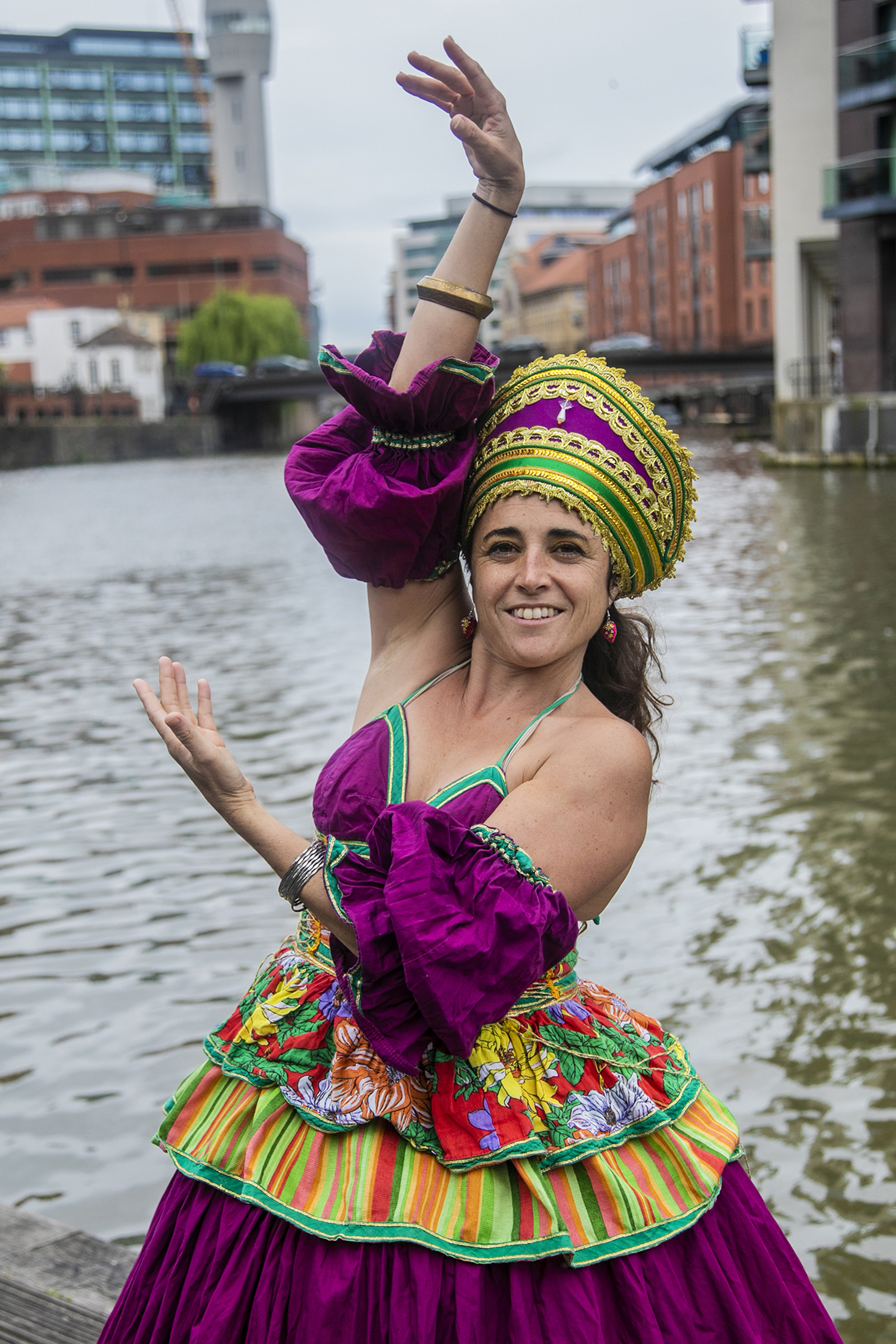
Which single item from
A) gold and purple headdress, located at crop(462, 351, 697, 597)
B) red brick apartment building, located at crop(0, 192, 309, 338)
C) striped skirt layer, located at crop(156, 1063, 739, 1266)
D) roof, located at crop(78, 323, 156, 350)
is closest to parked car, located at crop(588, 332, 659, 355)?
roof, located at crop(78, 323, 156, 350)

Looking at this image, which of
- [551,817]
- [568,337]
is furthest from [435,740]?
[568,337]

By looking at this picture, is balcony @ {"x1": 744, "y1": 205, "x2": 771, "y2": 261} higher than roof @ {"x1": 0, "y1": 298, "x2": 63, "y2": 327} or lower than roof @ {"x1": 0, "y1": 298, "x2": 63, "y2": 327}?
lower

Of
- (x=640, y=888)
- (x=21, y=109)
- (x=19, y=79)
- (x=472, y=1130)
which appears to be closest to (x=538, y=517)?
(x=472, y=1130)

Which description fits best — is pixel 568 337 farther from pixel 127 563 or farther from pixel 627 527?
pixel 627 527

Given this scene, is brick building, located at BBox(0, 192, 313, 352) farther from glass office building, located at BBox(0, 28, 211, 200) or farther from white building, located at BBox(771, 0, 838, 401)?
white building, located at BBox(771, 0, 838, 401)

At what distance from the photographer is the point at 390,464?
2.04 m

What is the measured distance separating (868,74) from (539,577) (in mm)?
30954

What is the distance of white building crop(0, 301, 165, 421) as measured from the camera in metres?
86.9

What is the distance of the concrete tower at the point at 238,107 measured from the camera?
407 ft

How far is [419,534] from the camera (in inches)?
81.0

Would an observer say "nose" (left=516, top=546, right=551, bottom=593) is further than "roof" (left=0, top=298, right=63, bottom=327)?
No

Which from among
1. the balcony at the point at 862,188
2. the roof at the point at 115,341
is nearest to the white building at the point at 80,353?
the roof at the point at 115,341

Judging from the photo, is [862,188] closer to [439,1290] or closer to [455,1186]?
[455,1186]

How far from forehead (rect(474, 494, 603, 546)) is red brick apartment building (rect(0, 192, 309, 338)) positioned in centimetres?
9753
